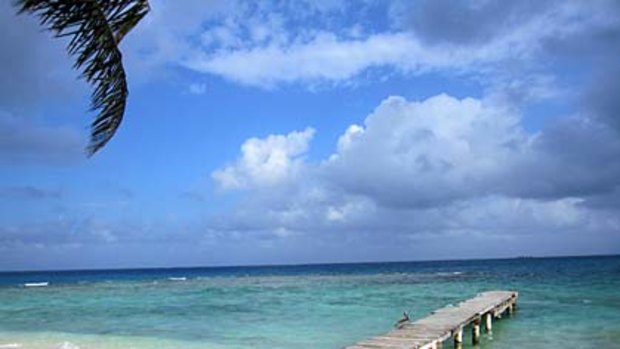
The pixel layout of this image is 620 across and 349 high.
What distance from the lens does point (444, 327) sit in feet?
55.3

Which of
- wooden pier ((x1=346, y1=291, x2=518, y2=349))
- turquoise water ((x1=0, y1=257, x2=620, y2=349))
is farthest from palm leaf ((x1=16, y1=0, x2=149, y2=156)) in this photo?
turquoise water ((x1=0, y1=257, x2=620, y2=349))

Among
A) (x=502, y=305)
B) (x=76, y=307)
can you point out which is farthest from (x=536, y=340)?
(x=76, y=307)

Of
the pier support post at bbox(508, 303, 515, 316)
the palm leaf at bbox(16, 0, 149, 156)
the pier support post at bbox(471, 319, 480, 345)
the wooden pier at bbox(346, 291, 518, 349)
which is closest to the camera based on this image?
the palm leaf at bbox(16, 0, 149, 156)

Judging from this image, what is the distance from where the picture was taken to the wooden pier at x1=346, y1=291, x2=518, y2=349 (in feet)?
47.0

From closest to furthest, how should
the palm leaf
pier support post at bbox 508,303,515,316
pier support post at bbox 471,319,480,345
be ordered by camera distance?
1. the palm leaf
2. pier support post at bbox 471,319,480,345
3. pier support post at bbox 508,303,515,316

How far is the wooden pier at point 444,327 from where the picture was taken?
14328mm

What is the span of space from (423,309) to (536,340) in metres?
10.2

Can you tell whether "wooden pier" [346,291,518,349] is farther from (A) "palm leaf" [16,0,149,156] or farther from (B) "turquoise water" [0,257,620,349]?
(A) "palm leaf" [16,0,149,156]

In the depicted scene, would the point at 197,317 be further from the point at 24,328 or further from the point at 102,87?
the point at 102,87

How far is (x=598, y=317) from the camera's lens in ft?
77.4

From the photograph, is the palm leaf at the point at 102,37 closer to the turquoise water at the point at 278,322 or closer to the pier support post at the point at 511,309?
the turquoise water at the point at 278,322

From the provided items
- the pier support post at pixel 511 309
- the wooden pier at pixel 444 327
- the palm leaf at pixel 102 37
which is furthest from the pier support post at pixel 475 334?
the palm leaf at pixel 102 37

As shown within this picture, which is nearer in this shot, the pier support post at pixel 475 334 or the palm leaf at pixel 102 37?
the palm leaf at pixel 102 37

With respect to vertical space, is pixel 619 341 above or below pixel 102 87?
below
